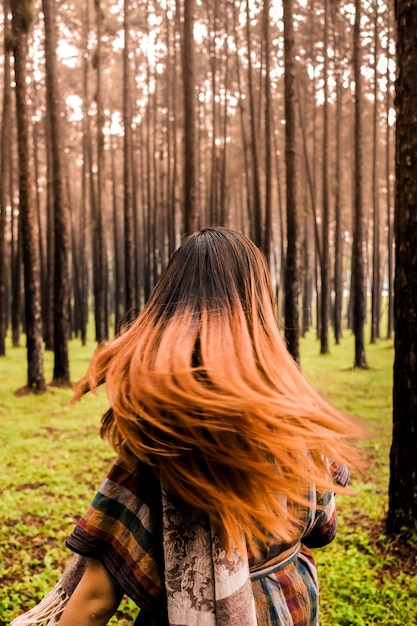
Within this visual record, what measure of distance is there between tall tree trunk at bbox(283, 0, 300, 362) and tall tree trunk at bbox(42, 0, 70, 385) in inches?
190

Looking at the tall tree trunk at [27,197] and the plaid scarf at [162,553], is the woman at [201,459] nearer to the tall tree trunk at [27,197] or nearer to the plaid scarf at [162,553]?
the plaid scarf at [162,553]

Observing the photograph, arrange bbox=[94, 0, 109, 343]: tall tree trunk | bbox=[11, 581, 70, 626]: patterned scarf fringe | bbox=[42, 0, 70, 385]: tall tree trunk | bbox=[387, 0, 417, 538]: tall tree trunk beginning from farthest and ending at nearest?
bbox=[94, 0, 109, 343]: tall tree trunk < bbox=[42, 0, 70, 385]: tall tree trunk < bbox=[387, 0, 417, 538]: tall tree trunk < bbox=[11, 581, 70, 626]: patterned scarf fringe

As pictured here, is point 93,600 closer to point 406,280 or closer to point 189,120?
point 406,280

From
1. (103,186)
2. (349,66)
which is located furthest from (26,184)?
(349,66)

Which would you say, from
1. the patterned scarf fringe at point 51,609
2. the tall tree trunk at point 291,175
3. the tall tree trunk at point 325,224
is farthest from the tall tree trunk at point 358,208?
the patterned scarf fringe at point 51,609

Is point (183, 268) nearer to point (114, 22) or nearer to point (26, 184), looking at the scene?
point (26, 184)

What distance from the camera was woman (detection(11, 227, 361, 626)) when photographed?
1.20 metres

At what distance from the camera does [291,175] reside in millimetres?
11195

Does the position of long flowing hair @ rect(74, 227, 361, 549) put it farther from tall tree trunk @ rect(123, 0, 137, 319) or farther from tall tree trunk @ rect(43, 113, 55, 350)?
tall tree trunk @ rect(43, 113, 55, 350)

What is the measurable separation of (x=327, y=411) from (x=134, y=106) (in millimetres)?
Result: 24124

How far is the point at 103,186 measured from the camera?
17.5 m

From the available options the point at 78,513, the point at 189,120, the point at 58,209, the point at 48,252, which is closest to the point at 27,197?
the point at 58,209

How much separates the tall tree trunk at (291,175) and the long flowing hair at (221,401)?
8.85 m

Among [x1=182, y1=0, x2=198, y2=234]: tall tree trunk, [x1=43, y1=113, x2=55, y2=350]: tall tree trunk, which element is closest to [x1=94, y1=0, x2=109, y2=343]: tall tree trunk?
[x1=43, y1=113, x2=55, y2=350]: tall tree trunk
